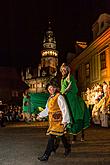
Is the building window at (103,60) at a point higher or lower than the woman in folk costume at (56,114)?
higher

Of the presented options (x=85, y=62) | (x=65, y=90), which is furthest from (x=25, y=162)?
(x=85, y=62)

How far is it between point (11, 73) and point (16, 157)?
5857cm

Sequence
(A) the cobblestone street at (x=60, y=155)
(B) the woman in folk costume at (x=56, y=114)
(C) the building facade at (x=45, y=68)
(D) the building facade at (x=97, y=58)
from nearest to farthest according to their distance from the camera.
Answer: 1. (A) the cobblestone street at (x=60, y=155)
2. (B) the woman in folk costume at (x=56, y=114)
3. (D) the building facade at (x=97, y=58)
4. (C) the building facade at (x=45, y=68)

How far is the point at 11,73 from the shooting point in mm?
64688

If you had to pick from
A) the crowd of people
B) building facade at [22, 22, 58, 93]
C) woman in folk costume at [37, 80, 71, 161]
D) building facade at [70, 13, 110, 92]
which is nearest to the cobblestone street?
the crowd of people

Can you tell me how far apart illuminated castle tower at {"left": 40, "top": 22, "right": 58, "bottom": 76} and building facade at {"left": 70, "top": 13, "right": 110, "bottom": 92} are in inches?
3608

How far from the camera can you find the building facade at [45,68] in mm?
124188

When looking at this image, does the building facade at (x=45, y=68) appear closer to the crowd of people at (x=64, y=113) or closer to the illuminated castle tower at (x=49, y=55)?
the illuminated castle tower at (x=49, y=55)

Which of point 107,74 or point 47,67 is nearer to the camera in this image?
point 107,74

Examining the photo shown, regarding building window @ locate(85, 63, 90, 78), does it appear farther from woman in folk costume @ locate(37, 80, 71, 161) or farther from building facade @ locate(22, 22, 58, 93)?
building facade @ locate(22, 22, 58, 93)

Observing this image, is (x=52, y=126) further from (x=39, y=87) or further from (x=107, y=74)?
(x=39, y=87)

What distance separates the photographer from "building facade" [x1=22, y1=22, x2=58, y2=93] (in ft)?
407

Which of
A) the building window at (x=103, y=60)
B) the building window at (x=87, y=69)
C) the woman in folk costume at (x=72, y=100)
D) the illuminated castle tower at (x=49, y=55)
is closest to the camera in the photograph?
the woman in folk costume at (x=72, y=100)

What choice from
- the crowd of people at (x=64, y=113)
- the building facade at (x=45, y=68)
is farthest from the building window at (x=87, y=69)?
the building facade at (x=45, y=68)
